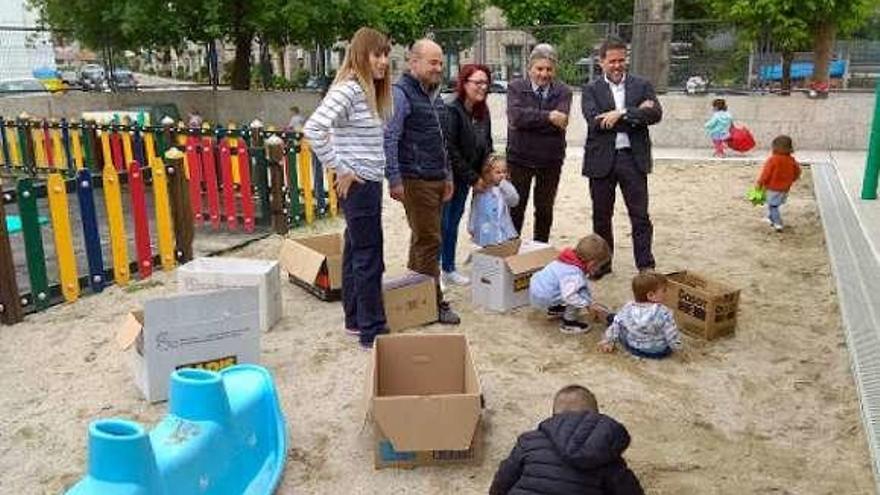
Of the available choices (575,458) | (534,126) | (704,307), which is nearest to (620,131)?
(534,126)

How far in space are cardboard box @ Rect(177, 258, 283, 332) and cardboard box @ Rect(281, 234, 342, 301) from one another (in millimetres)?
459

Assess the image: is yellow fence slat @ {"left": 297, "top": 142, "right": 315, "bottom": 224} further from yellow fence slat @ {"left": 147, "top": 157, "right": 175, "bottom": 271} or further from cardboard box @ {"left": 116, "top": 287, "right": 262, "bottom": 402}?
cardboard box @ {"left": 116, "top": 287, "right": 262, "bottom": 402}

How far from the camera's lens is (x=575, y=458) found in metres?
2.32

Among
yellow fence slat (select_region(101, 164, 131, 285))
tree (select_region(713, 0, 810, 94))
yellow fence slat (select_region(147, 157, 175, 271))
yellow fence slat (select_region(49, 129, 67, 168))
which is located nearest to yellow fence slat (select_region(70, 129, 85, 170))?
yellow fence slat (select_region(49, 129, 67, 168))

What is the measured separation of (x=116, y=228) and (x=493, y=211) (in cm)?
279

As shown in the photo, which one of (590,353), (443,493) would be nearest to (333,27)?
(590,353)

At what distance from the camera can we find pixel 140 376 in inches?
158

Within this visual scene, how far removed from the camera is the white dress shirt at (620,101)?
543cm

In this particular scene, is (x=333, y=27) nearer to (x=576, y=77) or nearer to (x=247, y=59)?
(x=247, y=59)

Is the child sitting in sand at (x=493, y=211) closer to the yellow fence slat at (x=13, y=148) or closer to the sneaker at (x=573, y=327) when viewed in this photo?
the sneaker at (x=573, y=327)

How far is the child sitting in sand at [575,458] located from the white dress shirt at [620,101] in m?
3.32

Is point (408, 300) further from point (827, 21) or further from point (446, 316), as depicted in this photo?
point (827, 21)

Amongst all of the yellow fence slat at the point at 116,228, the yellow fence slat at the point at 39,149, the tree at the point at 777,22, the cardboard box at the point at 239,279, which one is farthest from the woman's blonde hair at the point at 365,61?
the tree at the point at 777,22

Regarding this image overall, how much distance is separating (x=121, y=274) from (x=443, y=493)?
3810 millimetres
